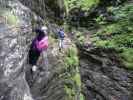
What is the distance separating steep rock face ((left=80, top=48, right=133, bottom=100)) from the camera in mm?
7621

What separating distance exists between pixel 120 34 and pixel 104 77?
1.97 meters

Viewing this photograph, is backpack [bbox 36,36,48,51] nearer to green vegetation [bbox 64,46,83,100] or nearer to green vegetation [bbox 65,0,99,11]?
green vegetation [bbox 64,46,83,100]

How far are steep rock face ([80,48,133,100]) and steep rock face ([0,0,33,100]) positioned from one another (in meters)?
4.06

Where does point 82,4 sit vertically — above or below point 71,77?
above

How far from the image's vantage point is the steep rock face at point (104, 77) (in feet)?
25.0

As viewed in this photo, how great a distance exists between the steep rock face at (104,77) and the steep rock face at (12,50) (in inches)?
160

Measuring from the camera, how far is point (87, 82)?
845 cm

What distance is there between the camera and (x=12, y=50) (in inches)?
146

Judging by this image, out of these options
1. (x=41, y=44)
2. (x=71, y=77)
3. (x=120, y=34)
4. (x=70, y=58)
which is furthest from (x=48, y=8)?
(x=120, y=34)

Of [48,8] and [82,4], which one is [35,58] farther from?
[82,4]

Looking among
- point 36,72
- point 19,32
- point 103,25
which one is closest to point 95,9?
point 103,25

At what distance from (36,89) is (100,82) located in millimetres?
3318

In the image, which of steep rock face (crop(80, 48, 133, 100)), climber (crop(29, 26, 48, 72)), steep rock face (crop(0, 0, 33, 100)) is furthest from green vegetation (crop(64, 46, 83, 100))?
steep rock face (crop(0, 0, 33, 100))

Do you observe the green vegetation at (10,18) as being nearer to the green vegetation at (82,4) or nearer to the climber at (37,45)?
the climber at (37,45)
